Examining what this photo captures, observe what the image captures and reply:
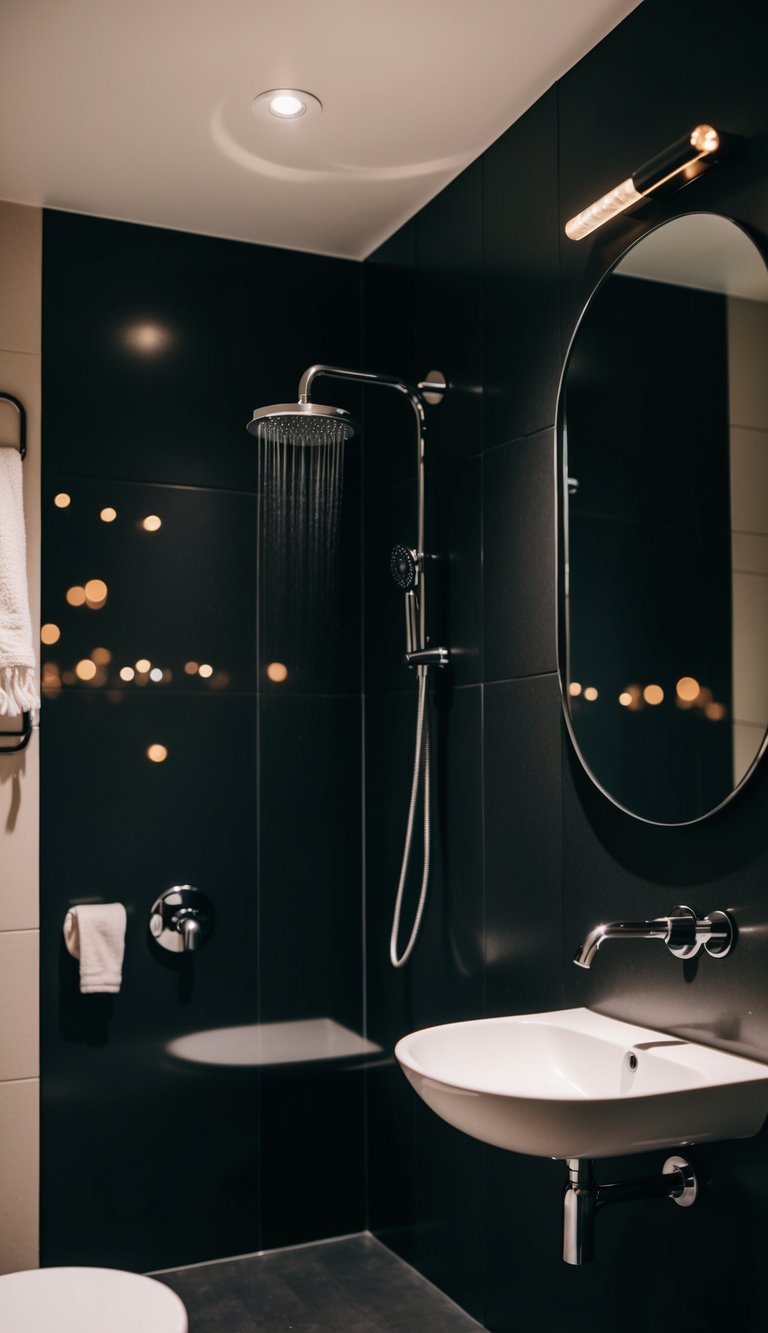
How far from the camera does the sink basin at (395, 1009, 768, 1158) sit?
1.66 meters

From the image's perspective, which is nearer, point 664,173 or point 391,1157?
point 664,173

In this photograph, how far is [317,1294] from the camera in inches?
108

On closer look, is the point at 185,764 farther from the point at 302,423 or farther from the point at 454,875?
the point at 302,423

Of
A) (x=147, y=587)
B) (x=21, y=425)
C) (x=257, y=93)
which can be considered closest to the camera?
(x=257, y=93)

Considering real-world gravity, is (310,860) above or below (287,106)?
below

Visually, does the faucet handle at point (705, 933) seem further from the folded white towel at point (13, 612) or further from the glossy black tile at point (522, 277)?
the folded white towel at point (13, 612)

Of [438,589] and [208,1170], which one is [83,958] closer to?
[208,1170]

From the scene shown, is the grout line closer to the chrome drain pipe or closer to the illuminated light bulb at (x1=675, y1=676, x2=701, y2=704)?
the chrome drain pipe

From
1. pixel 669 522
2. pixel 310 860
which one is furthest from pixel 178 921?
pixel 669 522

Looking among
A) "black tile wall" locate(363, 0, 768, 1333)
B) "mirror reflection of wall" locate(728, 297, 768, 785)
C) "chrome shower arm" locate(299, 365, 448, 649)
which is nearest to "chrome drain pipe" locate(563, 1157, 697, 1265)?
"black tile wall" locate(363, 0, 768, 1333)

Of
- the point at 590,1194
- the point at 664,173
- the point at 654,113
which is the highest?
the point at 654,113

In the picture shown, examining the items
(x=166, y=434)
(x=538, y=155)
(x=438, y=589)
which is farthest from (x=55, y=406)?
(x=538, y=155)

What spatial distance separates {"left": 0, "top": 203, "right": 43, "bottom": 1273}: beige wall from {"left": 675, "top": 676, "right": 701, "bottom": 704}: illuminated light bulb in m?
1.58

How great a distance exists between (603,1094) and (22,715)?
5.34ft
